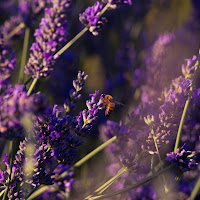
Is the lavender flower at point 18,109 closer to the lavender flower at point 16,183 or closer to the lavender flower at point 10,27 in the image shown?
the lavender flower at point 16,183

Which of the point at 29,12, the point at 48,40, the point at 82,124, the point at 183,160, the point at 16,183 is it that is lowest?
the point at 183,160

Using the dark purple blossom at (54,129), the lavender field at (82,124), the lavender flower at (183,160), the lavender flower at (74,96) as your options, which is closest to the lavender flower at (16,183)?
the lavender field at (82,124)

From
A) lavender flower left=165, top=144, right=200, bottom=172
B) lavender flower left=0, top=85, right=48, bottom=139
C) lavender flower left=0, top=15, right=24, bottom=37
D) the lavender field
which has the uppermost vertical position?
lavender flower left=0, top=15, right=24, bottom=37

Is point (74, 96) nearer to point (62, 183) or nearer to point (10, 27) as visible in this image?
point (62, 183)

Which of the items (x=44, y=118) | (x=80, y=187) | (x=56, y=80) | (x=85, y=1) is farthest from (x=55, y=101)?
(x=44, y=118)

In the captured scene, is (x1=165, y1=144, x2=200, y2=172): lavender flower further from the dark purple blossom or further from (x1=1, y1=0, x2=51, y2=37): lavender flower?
(x1=1, y1=0, x2=51, y2=37): lavender flower

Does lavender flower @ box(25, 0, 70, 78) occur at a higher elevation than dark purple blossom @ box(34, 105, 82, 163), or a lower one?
higher

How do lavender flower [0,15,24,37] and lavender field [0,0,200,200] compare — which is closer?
lavender field [0,0,200,200]

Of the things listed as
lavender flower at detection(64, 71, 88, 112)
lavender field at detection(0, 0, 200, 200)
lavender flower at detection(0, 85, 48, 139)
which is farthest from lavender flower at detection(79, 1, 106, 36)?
lavender flower at detection(0, 85, 48, 139)

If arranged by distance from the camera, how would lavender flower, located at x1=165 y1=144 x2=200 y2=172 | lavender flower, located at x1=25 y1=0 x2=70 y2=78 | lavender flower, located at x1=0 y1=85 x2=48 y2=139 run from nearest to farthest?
lavender flower, located at x1=0 y1=85 x2=48 y2=139, lavender flower, located at x1=25 y1=0 x2=70 y2=78, lavender flower, located at x1=165 y1=144 x2=200 y2=172

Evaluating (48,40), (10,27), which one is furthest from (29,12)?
(48,40)
